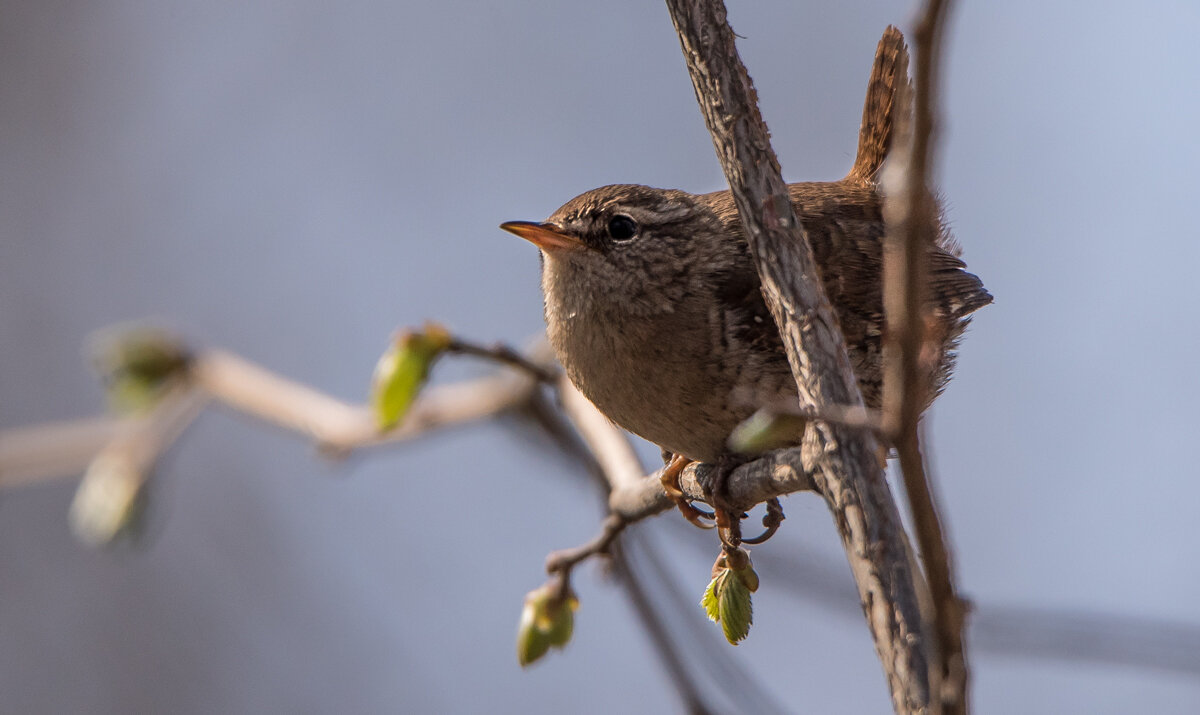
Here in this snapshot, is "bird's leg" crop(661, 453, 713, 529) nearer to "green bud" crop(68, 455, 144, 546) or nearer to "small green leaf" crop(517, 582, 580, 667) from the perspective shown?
"small green leaf" crop(517, 582, 580, 667)

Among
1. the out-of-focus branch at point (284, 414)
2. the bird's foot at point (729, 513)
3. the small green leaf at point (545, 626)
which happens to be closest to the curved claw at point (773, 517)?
the bird's foot at point (729, 513)

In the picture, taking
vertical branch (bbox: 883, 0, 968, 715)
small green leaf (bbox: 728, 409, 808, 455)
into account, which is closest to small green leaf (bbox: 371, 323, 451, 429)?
small green leaf (bbox: 728, 409, 808, 455)

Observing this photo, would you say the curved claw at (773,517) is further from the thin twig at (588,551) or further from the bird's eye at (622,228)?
the bird's eye at (622,228)

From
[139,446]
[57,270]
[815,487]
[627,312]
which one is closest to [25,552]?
[57,270]

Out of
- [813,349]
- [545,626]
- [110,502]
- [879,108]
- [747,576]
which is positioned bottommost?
[545,626]

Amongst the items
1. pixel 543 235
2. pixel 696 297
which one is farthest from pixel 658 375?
pixel 543 235

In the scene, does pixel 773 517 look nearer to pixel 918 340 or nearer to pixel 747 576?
pixel 747 576
